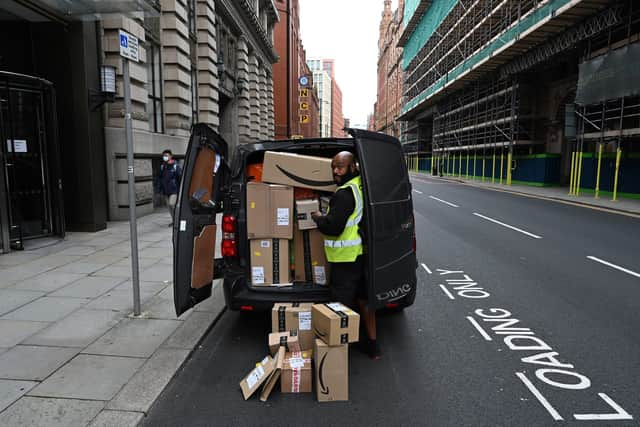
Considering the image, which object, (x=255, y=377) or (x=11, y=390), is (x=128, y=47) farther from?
(x=255, y=377)

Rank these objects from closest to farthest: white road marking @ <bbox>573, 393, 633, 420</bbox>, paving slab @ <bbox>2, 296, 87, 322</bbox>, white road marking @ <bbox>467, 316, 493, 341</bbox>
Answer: white road marking @ <bbox>573, 393, 633, 420</bbox> → white road marking @ <bbox>467, 316, 493, 341</bbox> → paving slab @ <bbox>2, 296, 87, 322</bbox>

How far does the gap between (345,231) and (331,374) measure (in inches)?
46.1

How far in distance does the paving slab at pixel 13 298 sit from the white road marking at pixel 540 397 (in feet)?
17.7

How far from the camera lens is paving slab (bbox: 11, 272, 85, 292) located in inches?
237

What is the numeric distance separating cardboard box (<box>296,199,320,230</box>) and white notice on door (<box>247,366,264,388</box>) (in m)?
1.41

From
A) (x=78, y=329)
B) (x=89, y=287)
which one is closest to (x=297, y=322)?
(x=78, y=329)

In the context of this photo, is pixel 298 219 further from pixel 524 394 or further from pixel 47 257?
pixel 47 257

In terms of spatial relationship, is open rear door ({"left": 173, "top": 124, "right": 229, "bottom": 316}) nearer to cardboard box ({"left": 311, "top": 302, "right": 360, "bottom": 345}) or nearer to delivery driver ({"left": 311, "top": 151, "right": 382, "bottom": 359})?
delivery driver ({"left": 311, "top": 151, "right": 382, "bottom": 359})

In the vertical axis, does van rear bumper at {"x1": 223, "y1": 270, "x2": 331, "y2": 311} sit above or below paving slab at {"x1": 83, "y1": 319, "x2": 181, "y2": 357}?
above

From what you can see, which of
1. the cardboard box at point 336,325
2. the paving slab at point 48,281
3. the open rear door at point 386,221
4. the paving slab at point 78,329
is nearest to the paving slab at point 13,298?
the paving slab at point 48,281

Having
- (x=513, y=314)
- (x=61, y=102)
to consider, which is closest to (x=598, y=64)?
(x=513, y=314)

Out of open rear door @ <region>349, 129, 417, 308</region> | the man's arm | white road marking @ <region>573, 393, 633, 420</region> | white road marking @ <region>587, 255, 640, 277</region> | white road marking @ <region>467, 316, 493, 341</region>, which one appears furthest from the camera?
white road marking @ <region>587, 255, 640, 277</region>

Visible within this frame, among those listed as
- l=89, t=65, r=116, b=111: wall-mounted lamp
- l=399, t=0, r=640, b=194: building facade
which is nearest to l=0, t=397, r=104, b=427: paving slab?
l=89, t=65, r=116, b=111: wall-mounted lamp

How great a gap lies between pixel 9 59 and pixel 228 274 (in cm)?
894
